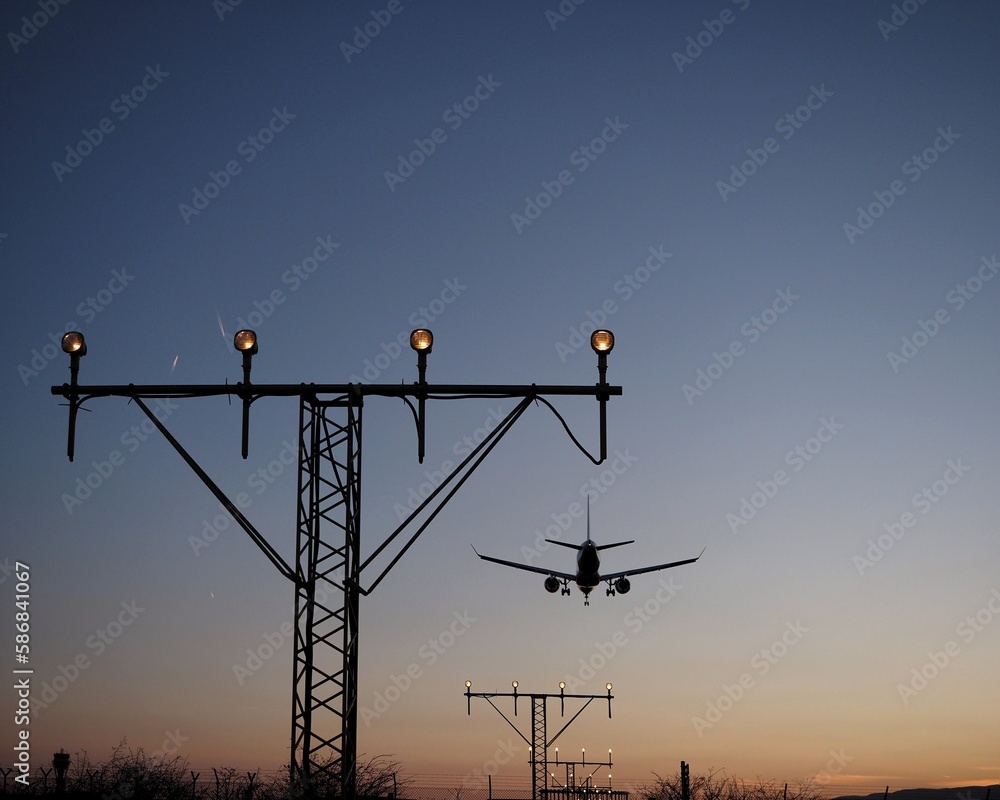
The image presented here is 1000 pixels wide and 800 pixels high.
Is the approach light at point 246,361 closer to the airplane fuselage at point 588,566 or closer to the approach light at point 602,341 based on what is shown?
the approach light at point 602,341

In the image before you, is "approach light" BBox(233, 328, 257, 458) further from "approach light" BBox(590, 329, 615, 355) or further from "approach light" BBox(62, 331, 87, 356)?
"approach light" BBox(590, 329, 615, 355)

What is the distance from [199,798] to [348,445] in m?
20.0

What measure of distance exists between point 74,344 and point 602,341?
279 inches

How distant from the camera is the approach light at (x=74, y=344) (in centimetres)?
1588

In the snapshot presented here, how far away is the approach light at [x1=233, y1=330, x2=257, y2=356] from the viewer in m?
15.7

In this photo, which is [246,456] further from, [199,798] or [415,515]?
[199,798]

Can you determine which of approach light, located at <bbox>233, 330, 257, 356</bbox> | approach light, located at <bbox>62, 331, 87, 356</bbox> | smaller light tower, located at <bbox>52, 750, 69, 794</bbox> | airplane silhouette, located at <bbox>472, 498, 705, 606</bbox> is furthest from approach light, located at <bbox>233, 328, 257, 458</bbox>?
airplane silhouette, located at <bbox>472, 498, 705, 606</bbox>

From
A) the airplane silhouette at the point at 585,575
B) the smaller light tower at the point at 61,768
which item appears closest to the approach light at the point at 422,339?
the smaller light tower at the point at 61,768

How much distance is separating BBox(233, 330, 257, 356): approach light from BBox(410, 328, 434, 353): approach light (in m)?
2.13

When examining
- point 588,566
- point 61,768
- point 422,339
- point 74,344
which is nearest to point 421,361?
point 422,339

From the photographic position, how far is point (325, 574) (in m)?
15.3

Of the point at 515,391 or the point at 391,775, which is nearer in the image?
the point at 515,391

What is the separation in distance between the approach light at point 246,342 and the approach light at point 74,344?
82.8 inches

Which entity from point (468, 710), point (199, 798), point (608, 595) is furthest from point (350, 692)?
point (608, 595)
